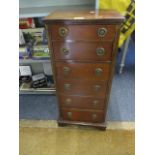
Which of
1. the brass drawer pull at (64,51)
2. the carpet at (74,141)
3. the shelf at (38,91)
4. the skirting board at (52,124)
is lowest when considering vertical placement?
the carpet at (74,141)

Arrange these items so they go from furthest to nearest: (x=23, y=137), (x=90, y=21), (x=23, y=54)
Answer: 1. (x=23, y=54)
2. (x=23, y=137)
3. (x=90, y=21)

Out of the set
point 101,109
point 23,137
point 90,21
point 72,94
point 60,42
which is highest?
point 90,21

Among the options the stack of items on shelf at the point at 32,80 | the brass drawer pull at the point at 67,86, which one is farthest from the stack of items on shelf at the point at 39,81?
the brass drawer pull at the point at 67,86

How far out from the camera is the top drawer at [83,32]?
1076 mm

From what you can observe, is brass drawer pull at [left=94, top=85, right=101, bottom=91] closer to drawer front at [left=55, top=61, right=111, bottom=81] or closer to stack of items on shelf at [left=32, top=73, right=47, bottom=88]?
drawer front at [left=55, top=61, right=111, bottom=81]

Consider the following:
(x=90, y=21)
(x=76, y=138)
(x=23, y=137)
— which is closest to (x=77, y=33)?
(x=90, y=21)

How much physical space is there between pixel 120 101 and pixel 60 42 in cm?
97

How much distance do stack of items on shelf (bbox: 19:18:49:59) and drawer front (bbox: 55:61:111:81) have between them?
53cm

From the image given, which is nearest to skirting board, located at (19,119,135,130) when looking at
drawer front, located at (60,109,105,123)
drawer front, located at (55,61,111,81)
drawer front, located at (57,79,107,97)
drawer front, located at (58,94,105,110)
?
drawer front, located at (60,109,105,123)

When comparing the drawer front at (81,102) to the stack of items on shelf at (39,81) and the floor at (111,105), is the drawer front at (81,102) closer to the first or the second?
the floor at (111,105)

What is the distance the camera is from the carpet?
137cm

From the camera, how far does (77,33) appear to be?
1.11 metres

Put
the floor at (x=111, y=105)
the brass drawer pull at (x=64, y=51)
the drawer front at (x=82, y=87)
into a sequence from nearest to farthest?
1. the brass drawer pull at (x=64, y=51)
2. the drawer front at (x=82, y=87)
3. the floor at (x=111, y=105)
